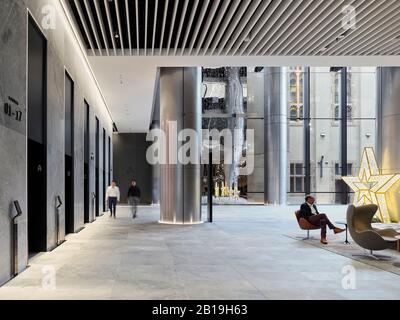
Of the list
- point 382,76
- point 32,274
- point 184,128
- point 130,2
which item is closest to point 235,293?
point 32,274

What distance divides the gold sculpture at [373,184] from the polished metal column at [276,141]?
439 inches

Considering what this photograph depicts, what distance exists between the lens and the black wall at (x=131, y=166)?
109ft

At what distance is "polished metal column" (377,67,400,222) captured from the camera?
15.4 m

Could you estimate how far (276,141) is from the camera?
29547 millimetres

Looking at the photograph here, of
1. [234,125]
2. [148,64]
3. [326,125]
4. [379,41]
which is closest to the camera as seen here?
[379,41]

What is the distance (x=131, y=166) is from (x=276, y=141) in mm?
10500

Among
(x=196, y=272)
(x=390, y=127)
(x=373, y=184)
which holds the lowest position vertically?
(x=196, y=272)

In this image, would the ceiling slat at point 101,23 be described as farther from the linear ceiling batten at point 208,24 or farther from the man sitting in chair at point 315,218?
the man sitting in chair at point 315,218

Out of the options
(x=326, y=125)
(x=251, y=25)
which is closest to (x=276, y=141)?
(x=326, y=125)

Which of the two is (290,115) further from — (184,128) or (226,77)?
(184,128)

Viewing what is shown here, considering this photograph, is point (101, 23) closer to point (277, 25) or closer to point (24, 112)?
point (277, 25)

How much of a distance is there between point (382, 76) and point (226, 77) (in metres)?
14.9

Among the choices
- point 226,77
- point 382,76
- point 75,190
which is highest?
point 226,77

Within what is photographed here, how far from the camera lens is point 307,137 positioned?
3089 cm
